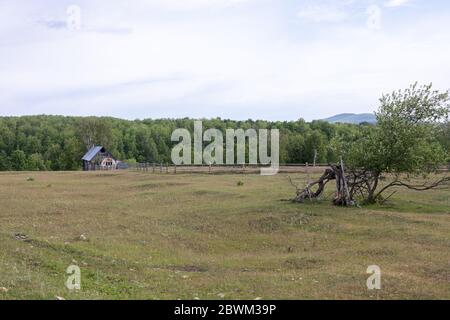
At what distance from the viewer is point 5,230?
67.5 ft

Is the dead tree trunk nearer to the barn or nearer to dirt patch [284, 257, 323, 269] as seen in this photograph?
dirt patch [284, 257, 323, 269]

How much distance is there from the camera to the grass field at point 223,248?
1262 cm

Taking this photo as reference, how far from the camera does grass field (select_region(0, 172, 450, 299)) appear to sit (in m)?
12.6

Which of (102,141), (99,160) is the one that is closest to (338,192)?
(99,160)

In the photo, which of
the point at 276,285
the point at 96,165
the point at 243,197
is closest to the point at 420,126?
the point at 243,197

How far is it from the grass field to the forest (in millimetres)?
51391

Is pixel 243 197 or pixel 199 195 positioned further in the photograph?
pixel 199 195

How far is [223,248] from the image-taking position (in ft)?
64.1

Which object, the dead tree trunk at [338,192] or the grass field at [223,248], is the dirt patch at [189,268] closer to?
the grass field at [223,248]

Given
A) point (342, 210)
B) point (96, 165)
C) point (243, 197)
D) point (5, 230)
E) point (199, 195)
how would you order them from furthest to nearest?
point (96, 165), point (199, 195), point (243, 197), point (342, 210), point (5, 230)

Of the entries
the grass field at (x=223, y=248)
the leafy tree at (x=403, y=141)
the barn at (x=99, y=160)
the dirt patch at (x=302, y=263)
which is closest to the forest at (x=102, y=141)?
the barn at (x=99, y=160)

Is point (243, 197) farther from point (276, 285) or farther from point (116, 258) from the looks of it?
point (276, 285)

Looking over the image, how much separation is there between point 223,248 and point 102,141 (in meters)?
102
